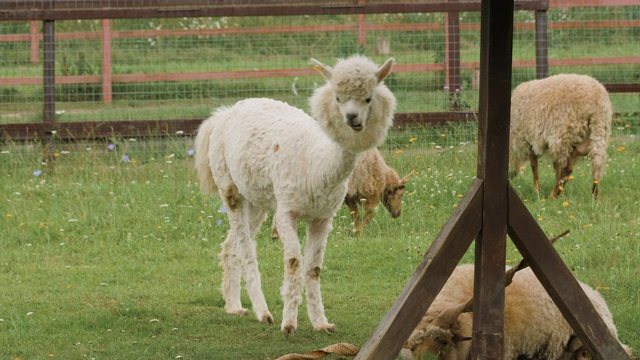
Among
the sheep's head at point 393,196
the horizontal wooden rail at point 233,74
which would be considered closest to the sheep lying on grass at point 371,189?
the sheep's head at point 393,196

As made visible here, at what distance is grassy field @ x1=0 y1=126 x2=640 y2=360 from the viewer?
630cm

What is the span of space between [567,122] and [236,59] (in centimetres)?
764

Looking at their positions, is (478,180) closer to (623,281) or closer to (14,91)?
(623,281)

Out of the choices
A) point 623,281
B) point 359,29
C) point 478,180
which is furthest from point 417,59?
point 478,180

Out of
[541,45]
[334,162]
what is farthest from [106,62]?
[334,162]

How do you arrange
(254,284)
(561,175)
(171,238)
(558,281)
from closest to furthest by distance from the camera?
(558,281) → (254,284) → (171,238) → (561,175)

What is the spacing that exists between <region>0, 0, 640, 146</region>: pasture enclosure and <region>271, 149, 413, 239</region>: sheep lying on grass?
93 centimetres

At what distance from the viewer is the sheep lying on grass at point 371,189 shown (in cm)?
913

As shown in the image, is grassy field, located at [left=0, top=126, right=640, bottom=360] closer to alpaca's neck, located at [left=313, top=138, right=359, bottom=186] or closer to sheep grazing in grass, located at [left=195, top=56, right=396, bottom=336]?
sheep grazing in grass, located at [left=195, top=56, right=396, bottom=336]

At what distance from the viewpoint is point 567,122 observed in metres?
9.71

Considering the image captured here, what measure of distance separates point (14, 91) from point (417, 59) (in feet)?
18.9

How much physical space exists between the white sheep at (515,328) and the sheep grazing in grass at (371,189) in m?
3.73

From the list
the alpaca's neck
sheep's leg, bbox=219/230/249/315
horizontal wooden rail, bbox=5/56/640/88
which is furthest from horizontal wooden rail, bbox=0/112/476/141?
the alpaca's neck

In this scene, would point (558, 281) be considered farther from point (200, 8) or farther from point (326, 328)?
point (200, 8)
